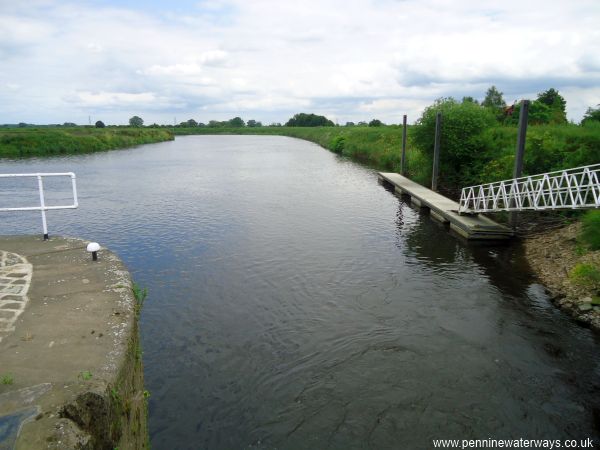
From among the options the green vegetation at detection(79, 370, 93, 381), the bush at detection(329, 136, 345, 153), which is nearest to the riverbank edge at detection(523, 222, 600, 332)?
the green vegetation at detection(79, 370, 93, 381)

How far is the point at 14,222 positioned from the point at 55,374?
716 inches

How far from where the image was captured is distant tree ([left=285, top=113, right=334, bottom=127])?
510 feet

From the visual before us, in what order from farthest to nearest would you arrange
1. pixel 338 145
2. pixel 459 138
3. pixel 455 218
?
pixel 338 145, pixel 459 138, pixel 455 218

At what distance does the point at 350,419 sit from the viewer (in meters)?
7.38

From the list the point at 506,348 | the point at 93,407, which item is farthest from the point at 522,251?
the point at 93,407

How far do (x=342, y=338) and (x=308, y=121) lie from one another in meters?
155

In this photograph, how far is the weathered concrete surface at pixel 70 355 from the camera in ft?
13.1

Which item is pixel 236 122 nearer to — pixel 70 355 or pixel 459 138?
pixel 459 138

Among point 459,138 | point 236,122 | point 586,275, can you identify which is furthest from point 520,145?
point 236,122

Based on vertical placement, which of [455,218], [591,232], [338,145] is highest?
[338,145]

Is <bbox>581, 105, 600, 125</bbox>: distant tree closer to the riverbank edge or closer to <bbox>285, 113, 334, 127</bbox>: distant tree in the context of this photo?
the riverbank edge

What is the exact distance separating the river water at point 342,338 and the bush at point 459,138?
922 centimetres

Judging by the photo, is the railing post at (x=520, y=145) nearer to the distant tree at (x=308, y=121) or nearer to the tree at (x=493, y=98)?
the tree at (x=493, y=98)

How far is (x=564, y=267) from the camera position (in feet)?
43.7
